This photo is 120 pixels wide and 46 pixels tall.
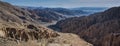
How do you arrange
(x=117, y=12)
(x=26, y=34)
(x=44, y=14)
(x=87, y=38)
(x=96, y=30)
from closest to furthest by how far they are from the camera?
(x=26, y=34) < (x=87, y=38) < (x=96, y=30) < (x=117, y=12) < (x=44, y=14)

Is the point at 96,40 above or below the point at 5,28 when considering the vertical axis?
below

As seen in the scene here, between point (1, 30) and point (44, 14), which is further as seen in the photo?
point (44, 14)

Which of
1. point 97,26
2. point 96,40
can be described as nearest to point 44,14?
point 97,26

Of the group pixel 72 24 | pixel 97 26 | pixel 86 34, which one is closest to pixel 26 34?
pixel 86 34

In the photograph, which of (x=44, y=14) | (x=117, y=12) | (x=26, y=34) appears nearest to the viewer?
(x=26, y=34)

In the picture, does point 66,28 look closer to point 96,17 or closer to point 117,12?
point 96,17

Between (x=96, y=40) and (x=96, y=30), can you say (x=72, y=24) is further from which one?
(x=96, y=40)
